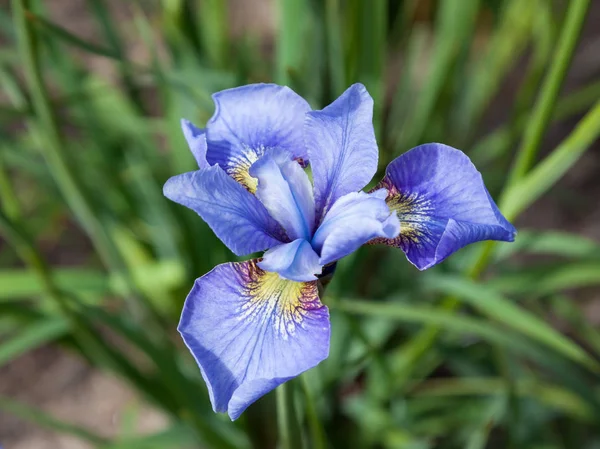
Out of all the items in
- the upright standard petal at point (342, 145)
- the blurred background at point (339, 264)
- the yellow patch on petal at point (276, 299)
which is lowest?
the blurred background at point (339, 264)

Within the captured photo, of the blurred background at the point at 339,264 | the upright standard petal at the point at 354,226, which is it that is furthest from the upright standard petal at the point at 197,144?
the blurred background at the point at 339,264

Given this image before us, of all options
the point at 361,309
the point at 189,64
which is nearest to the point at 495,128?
the point at 189,64

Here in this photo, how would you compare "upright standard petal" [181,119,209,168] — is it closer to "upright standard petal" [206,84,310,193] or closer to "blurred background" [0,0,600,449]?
"upright standard petal" [206,84,310,193]

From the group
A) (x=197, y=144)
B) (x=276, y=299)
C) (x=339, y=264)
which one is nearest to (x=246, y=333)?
(x=276, y=299)

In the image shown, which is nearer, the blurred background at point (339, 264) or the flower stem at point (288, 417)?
the flower stem at point (288, 417)

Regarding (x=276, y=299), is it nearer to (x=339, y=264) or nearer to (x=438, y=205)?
(x=438, y=205)

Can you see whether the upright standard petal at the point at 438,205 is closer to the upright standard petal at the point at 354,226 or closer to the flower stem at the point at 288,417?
the upright standard petal at the point at 354,226

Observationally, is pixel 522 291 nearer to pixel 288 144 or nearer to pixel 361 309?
pixel 361 309
